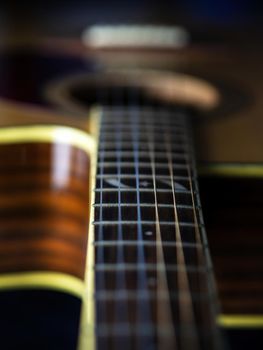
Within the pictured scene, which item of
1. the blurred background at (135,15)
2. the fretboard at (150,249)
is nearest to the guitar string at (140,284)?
the fretboard at (150,249)

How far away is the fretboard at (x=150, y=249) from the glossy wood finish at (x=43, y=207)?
2.0 inches

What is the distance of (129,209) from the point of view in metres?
0.60

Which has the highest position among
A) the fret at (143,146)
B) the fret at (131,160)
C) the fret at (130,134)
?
the fret at (130,134)

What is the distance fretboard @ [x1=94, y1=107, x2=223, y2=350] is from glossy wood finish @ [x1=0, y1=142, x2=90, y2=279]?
0.05 meters

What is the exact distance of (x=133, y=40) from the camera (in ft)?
3.61

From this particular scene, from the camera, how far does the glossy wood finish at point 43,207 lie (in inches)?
26.9

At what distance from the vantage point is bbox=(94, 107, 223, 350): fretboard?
45cm

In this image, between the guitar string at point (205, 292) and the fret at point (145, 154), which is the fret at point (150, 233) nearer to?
the guitar string at point (205, 292)

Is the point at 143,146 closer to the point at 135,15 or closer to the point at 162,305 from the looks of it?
the point at 162,305

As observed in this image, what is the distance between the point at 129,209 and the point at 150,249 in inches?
2.5

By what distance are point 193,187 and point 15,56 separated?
1.64 feet

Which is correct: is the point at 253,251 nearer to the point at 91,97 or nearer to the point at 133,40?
the point at 91,97

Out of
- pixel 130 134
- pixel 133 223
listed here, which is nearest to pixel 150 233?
pixel 133 223

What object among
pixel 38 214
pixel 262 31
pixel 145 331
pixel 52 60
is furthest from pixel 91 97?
pixel 145 331
